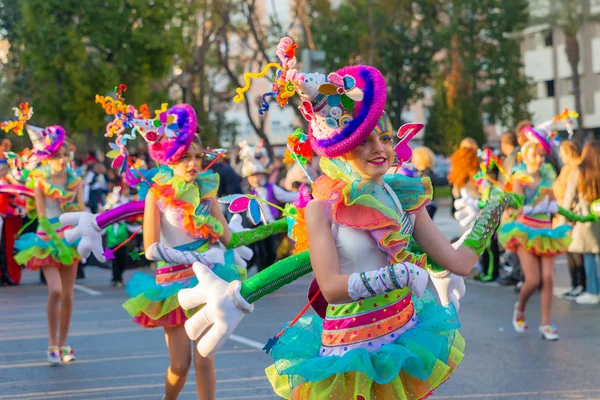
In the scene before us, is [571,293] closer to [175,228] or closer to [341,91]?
[175,228]

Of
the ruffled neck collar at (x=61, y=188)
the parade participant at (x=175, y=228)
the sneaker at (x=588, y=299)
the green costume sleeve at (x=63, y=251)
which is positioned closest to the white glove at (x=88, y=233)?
the parade participant at (x=175, y=228)

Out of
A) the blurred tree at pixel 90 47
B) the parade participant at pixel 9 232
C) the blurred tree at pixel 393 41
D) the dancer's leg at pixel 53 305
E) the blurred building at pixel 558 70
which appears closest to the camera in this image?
the dancer's leg at pixel 53 305

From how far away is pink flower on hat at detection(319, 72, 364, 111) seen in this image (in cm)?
396

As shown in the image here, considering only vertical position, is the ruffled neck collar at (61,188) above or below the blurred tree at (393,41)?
below

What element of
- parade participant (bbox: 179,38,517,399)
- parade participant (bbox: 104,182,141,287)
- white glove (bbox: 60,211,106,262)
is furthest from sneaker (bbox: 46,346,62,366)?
parade participant (bbox: 104,182,141,287)

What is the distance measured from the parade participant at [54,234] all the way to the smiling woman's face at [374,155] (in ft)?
17.1

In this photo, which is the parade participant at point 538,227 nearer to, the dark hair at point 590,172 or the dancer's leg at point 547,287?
the dancer's leg at point 547,287

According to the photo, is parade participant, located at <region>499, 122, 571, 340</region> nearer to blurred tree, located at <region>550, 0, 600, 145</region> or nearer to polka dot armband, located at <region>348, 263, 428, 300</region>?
polka dot armband, located at <region>348, 263, 428, 300</region>

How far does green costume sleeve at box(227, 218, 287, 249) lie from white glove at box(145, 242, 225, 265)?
84 cm

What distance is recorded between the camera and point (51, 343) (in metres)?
8.87

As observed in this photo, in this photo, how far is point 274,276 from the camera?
13.9 feet

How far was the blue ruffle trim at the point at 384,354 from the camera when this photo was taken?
398cm

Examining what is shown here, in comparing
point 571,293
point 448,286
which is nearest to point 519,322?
point 571,293

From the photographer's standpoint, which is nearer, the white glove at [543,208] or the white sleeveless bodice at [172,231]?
the white sleeveless bodice at [172,231]
